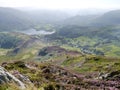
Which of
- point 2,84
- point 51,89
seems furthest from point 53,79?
point 2,84

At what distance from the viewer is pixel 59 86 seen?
1211 inches

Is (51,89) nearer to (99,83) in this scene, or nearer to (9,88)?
(9,88)

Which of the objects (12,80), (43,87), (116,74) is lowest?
(116,74)

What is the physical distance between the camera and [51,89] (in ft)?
92.4

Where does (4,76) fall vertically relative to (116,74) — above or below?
above

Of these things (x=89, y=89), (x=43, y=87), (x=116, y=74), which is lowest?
(x=116, y=74)

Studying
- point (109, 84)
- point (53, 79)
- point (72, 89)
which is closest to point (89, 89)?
point (72, 89)

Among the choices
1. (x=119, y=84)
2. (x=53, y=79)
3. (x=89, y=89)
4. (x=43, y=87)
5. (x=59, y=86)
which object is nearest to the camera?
(x=43, y=87)

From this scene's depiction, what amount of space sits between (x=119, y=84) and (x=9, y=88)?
66.3 ft

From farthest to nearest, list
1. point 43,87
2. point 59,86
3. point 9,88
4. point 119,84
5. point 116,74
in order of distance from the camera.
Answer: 1. point 116,74
2. point 119,84
3. point 59,86
4. point 43,87
5. point 9,88

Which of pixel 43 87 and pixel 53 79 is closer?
pixel 43 87

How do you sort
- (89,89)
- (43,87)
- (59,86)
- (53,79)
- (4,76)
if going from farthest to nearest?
1. (53,79)
2. (89,89)
3. (59,86)
4. (43,87)
5. (4,76)

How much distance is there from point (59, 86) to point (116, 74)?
2065cm

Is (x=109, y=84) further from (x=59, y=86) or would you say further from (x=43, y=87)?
(x=43, y=87)
